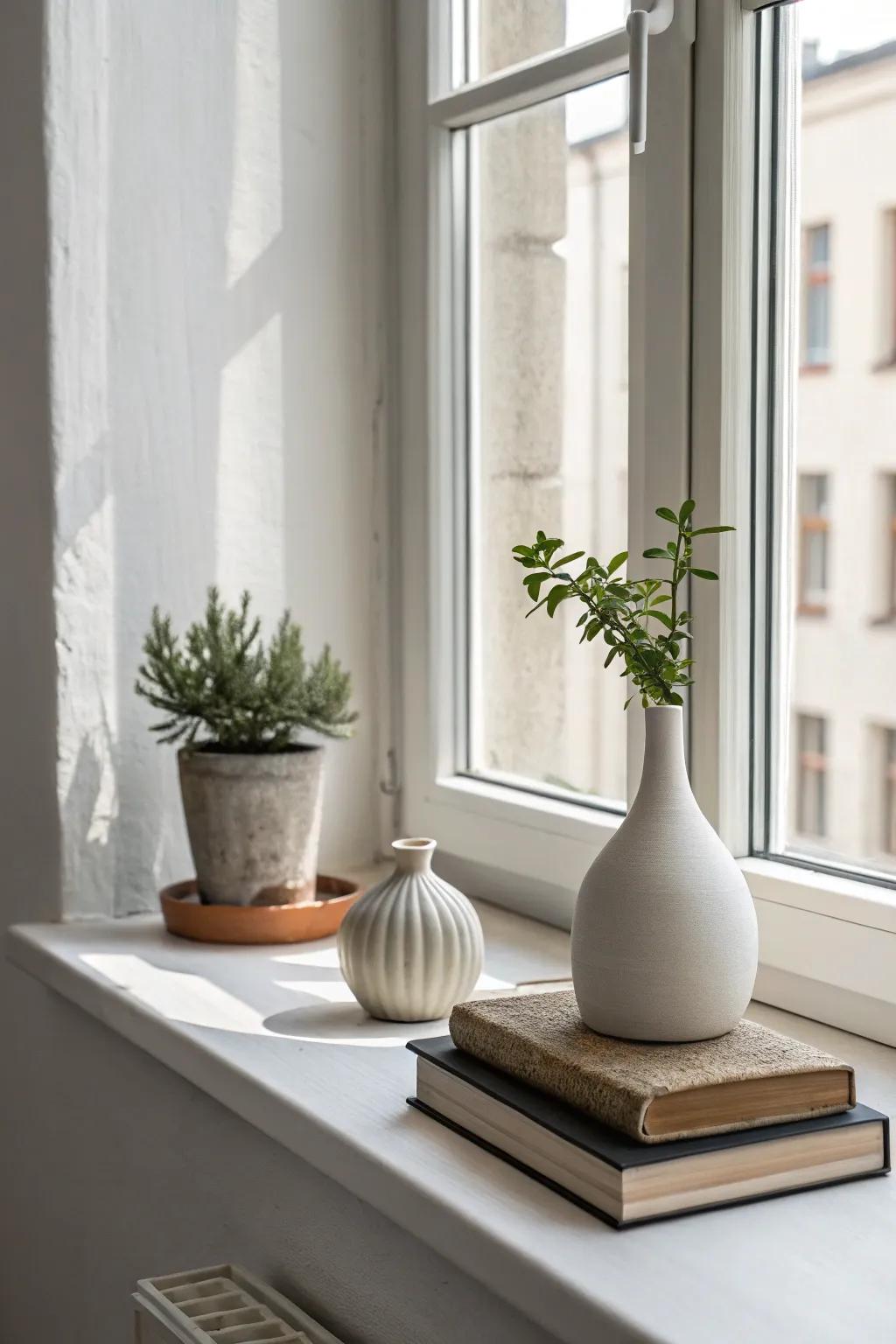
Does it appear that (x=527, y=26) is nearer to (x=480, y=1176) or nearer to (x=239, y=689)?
(x=239, y=689)

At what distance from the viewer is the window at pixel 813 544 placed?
3.61 feet

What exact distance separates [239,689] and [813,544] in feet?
1.83

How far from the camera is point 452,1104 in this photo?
0.90m

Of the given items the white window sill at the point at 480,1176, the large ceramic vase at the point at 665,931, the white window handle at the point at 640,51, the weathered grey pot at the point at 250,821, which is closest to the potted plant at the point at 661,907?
the large ceramic vase at the point at 665,931

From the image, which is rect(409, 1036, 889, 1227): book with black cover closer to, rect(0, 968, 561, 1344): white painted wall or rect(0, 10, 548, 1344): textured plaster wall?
rect(0, 968, 561, 1344): white painted wall

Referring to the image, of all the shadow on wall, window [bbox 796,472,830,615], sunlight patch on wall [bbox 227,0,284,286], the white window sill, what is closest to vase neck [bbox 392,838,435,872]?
the white window sill

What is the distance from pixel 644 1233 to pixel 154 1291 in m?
0.41

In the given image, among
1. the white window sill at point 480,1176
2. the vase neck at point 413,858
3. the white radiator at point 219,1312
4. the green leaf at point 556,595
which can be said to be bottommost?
the white radiator at point 219,1312

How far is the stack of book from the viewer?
29.7 inches

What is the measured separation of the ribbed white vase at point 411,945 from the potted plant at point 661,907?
22cm

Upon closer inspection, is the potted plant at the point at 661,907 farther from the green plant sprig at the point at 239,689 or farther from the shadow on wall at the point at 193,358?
the shadow on wall at the point at 193,358

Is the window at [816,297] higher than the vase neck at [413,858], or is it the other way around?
the window at [816,297]

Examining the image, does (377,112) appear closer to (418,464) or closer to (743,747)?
(418,464)

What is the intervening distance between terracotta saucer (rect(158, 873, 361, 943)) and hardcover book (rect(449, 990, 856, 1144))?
1.64ft
